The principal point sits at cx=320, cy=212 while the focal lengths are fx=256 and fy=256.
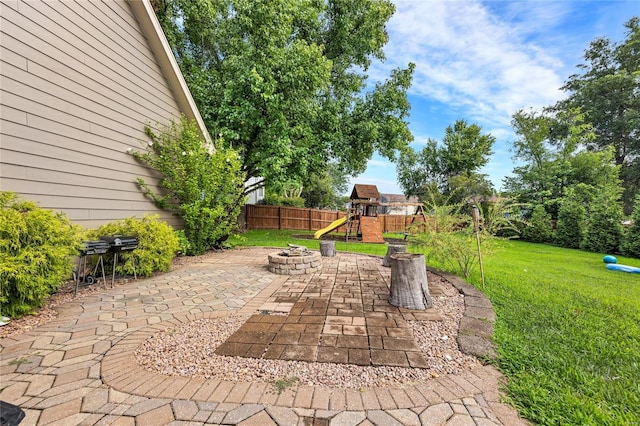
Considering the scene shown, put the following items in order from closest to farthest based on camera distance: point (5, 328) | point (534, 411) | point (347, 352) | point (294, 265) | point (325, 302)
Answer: point (534, 411) → point (347, 352) → point (5, 328) → point (325, 302) → point (294, 265)

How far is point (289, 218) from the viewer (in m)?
15.9

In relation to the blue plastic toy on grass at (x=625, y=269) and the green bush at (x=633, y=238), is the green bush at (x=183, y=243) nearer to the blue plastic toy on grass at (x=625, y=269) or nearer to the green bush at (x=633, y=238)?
the blue plastic toy on grass at (x=625, y=269)

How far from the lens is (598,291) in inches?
168

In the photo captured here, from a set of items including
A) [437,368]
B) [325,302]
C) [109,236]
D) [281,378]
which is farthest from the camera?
[109,236]

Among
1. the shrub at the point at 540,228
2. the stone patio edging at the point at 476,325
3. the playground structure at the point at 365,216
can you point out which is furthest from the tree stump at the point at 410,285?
the shrub at the point at 540,228

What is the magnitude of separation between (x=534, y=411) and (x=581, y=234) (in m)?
14.9

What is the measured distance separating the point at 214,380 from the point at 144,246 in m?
3.62

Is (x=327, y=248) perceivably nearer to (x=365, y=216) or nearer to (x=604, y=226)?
(x=365, y=216)

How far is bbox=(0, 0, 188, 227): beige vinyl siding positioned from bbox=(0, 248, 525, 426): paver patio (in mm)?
1931

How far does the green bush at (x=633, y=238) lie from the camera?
9312 millimetres

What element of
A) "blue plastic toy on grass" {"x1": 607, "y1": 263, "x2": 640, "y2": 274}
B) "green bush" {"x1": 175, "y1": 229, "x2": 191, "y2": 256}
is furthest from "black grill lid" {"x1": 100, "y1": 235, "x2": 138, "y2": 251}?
"blue plastic toy on grass" {"x1": 607, "y1": 263, "x2": 640, "y2": 274}

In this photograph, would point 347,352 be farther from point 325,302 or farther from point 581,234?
point 581,234

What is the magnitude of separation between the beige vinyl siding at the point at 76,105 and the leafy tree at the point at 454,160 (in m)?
19.0

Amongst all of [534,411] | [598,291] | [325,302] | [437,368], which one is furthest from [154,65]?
[598,291]
